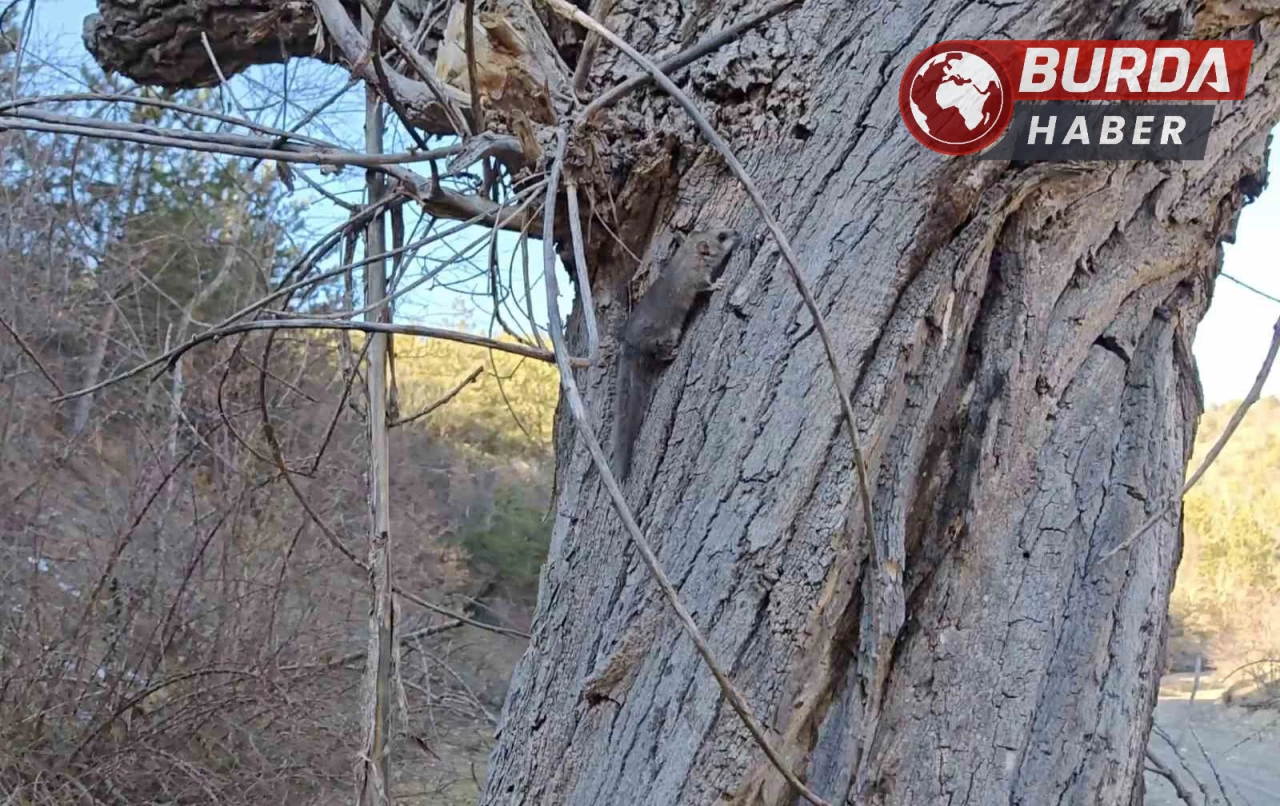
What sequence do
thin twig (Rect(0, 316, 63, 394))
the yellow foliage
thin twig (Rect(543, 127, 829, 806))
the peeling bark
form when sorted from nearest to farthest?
thin twig (Rect(543, 127, 829, 806)) < thin twig (Rect(0, 316, 63, 394)) < the peeling bark < the yellow foliage

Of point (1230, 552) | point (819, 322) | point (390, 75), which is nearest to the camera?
point (819, 322)

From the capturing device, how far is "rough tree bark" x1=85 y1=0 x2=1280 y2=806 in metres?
0.92

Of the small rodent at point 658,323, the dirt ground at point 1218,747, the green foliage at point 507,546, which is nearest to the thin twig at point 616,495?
the small rodent at point 658,323

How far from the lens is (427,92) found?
134cm

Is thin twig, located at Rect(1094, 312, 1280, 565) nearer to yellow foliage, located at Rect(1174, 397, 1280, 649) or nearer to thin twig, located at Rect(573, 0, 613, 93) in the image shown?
thin twig, located at Rect(573, 0, 613, 93)

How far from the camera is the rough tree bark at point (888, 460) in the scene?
36.3 inches

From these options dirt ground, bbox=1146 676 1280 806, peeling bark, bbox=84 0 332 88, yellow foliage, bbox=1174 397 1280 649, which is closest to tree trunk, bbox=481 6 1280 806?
peeling bark, bbox=84 0 332 88

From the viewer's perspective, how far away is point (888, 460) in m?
0.98

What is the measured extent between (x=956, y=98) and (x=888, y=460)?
397 millimetres

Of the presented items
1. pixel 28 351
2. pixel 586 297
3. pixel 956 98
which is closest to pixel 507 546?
pixel 28 351

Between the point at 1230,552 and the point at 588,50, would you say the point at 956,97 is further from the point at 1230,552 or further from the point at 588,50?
the point at 1230,552

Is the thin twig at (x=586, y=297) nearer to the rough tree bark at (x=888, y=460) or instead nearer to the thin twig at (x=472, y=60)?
the thin twig at (x=472, y=60)

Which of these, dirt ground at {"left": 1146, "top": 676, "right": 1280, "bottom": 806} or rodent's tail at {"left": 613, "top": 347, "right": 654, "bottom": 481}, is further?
dirt ground at {"left": 1146, "top": 676, "right": 1280, "bottom": 806}

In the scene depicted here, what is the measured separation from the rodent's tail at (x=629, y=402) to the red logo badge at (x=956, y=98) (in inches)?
16.0
